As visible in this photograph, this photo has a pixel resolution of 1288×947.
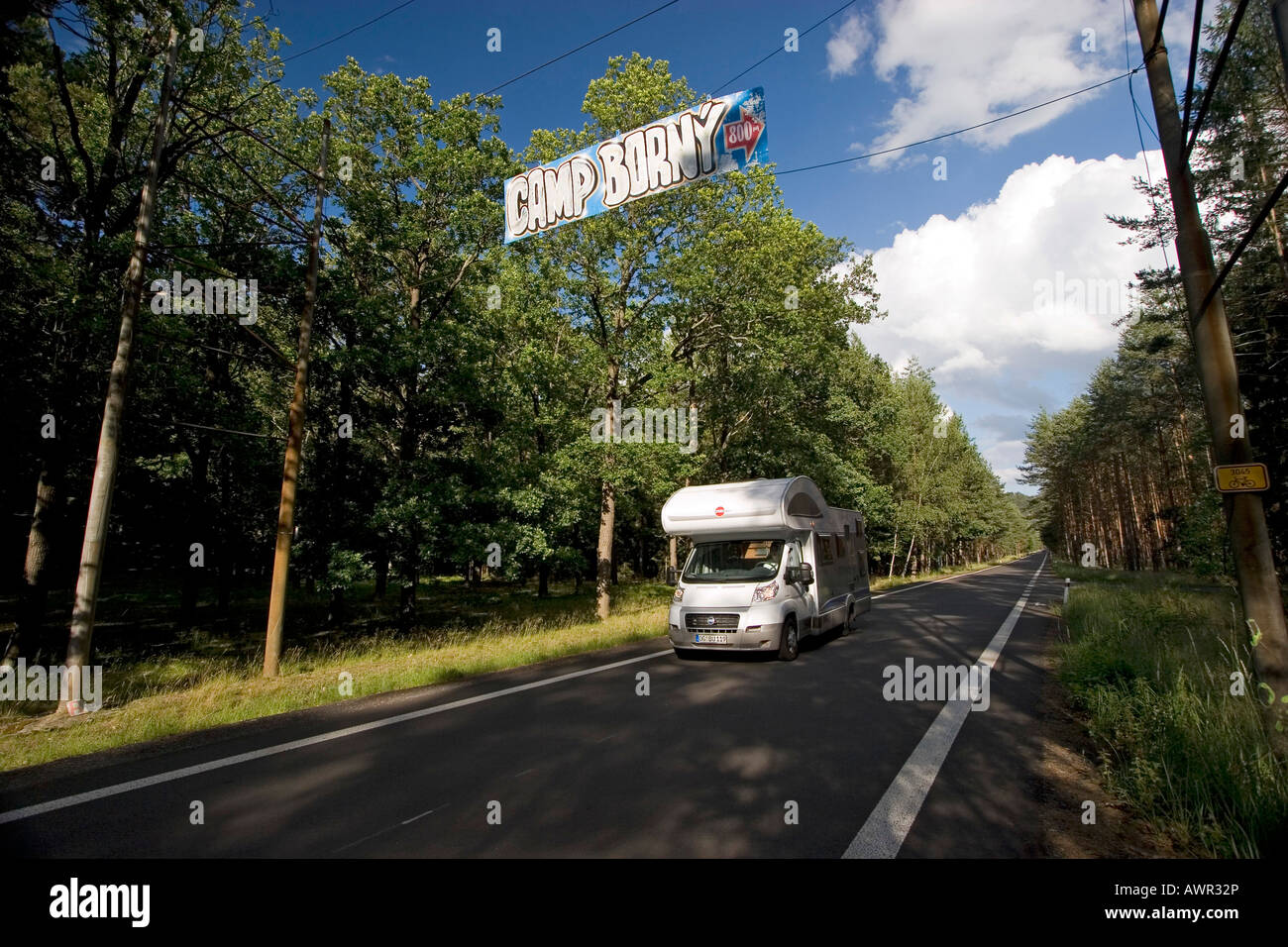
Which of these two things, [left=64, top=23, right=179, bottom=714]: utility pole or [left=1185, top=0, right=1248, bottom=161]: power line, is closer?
[left=1185, top=0, right=1248, bottom=161]: power line

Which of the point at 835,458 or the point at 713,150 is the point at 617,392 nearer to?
the point at 713,150

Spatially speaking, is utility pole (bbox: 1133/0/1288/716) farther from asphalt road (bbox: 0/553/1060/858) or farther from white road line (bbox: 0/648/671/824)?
white road line (bbox: 0/648/671/824)

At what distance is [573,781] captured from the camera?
4688mm

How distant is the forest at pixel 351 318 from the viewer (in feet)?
41.8

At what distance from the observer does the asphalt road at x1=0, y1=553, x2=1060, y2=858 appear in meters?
3.68

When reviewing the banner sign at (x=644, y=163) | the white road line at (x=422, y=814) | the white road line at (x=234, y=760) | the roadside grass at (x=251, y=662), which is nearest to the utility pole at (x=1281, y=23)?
the banner sign at (x=644, y=163)

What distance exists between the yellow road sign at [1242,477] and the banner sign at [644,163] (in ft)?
20.1

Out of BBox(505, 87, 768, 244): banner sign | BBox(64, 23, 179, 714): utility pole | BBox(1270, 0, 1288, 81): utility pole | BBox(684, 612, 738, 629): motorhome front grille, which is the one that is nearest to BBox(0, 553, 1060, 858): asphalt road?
A: BBox(684, 612, 738, 629): motorhome front grille

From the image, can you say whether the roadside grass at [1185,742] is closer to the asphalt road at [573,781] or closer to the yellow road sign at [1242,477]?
the asphalt road at [573,781]

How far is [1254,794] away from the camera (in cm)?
354

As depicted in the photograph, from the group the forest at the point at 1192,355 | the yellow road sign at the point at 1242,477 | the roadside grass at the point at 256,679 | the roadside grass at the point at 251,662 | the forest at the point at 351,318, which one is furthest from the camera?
the forest at the point at 1192,355

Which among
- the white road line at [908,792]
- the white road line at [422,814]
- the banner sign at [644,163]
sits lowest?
the white road line at [908,792]

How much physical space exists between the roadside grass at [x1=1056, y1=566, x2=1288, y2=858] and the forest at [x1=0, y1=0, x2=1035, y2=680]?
11.8 meters
